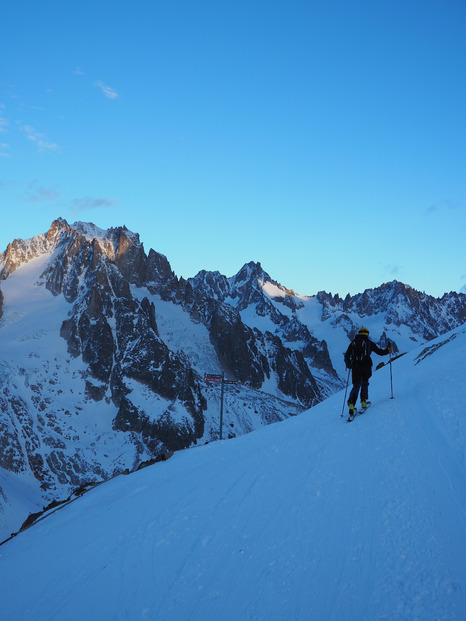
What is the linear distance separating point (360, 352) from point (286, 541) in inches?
279

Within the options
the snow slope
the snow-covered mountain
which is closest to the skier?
the snow slope

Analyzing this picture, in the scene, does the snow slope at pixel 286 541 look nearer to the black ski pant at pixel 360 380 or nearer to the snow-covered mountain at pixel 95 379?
the black ski pant at pixel 360 380

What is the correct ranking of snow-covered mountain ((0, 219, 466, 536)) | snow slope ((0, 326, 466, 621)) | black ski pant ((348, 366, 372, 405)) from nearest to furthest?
1. snow slope ((0, 326, 466, 621))
2. black ski pant ((348, 366, 372, 405))
3. snow-covered mountain ((0, 219, 466, 536))

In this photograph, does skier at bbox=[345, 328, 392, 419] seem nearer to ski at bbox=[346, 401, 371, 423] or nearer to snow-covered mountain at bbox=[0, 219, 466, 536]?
ski at bbox=[346, 401, 371, 423]

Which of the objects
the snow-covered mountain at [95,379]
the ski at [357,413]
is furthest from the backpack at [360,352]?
the snow-covered mountain at [95,379]

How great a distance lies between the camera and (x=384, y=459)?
732 cm

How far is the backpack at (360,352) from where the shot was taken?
1177 centimetres

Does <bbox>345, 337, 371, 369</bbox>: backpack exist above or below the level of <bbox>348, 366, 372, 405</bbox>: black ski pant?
above

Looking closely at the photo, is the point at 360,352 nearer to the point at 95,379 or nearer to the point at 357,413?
the point at 357,413

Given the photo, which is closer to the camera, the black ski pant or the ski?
the ski

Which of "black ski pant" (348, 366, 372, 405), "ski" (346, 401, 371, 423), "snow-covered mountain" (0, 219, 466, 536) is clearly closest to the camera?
"ski" (346, 401, 371, 423)

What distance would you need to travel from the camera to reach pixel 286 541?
5.51 meters

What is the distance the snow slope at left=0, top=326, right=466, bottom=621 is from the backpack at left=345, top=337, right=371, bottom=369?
188 centimetres

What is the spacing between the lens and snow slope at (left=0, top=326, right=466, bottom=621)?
4.35 metres
